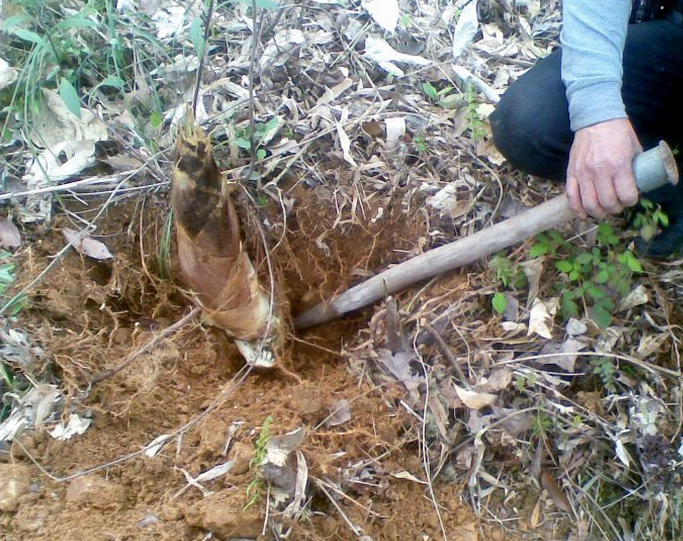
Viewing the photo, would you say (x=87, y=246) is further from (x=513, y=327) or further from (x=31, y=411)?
(x=513, y=327)

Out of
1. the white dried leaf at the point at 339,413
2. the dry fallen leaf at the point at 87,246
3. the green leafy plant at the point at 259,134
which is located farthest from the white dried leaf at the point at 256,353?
the green leafy plant at the point at 259,134

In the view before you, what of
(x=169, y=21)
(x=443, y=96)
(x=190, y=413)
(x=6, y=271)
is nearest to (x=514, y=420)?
(x=190, y=413)

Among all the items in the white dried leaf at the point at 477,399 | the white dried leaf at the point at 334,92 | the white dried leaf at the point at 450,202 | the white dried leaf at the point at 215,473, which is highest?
the white dried leaf at the point at 334,92

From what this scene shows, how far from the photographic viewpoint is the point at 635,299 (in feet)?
6.17

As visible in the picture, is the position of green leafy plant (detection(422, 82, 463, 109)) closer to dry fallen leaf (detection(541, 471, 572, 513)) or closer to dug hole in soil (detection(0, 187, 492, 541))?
dug hole in soil (detection(0, 187, 492, 541))

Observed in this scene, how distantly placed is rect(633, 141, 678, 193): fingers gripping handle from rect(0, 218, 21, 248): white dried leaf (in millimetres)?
1844

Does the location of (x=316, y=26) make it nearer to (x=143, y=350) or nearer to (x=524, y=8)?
(x=524, y=8)

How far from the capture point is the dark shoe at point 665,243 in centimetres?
187

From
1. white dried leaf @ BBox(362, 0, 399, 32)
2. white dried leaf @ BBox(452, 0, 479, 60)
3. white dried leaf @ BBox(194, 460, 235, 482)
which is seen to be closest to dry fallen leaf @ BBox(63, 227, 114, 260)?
white dried leaf @ BBox(194, 460, 235, 482)

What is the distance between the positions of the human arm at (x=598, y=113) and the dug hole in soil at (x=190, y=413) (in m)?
0.64

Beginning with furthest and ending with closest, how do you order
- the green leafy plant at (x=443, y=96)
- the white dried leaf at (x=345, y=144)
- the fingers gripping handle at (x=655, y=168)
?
1. the green leafy plant at (x=443, y=96)
2. the white dried leaf at (x=345, y=144)
3. the fingers gripping handle at (x=655, y=168)

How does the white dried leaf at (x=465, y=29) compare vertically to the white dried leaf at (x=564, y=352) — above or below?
above

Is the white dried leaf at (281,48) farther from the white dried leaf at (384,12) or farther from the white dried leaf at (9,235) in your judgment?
the white dried leaf at (9,235)

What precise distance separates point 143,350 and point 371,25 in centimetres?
154
